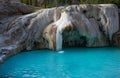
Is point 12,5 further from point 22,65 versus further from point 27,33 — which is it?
point 22,65

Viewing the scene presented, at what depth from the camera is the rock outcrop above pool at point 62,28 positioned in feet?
47.7

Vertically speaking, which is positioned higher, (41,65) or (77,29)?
(77,29)

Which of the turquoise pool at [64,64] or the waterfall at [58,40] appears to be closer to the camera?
the turquoise pool at [64,64]

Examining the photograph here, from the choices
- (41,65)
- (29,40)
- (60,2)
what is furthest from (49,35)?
(60,2)

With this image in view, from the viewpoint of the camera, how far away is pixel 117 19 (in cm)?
1648

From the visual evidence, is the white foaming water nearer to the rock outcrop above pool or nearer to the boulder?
the rock outcrop above pool

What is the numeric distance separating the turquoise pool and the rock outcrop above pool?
0.93 meters

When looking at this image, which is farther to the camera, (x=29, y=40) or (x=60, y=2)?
(x=60, y=2)

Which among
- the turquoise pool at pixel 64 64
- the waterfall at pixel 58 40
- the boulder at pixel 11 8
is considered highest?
the boulder at pixel 11 8

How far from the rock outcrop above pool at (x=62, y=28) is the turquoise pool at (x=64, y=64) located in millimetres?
934

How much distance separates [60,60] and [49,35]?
323 centimetres

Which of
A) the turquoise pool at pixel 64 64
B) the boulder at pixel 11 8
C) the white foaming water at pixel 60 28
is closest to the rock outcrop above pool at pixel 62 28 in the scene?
the white foaming water at pixel 60 28

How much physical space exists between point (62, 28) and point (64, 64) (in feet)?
12.7

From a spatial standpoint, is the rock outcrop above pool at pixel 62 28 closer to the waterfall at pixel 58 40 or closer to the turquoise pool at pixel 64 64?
the waterfall at pixel 58 40
